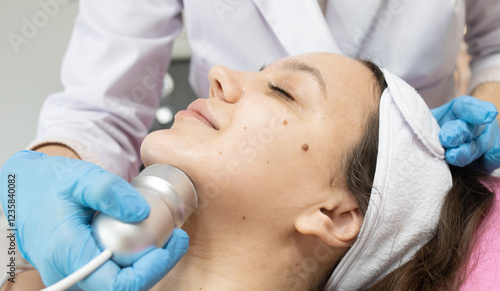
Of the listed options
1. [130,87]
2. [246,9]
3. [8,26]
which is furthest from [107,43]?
[8,26]

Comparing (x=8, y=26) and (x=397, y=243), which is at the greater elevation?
(x=8, y=26)

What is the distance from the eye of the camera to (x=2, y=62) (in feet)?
5.66

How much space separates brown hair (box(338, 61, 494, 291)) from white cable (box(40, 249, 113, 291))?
548 millimetres

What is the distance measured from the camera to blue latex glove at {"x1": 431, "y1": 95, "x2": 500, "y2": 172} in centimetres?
104

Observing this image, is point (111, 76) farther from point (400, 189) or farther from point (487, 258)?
point (487, 258)

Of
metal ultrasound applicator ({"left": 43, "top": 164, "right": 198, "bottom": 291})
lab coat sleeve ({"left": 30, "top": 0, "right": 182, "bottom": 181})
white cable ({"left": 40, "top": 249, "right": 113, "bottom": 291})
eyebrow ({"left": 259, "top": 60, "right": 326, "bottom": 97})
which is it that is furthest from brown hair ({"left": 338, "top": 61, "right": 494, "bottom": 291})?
lab coat sleeve ({"left": 30, "top": 0, "right": 182, "bottom": 181})

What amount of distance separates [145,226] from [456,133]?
0.72 metres

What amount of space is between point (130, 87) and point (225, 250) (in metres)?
0.74

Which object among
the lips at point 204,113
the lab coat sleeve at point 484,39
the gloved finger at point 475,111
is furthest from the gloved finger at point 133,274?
the lab coat sleeve at point 484,39

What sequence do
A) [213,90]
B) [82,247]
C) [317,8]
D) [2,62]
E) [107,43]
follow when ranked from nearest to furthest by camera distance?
1. [82,247]
2. [213,90]
3. [317,8]
4. [107,43]
5. [2,62]

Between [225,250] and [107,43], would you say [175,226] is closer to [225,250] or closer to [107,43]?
[225,250]

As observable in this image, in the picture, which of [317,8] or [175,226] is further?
[317,8]

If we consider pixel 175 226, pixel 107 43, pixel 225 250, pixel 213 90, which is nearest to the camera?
pixel 175 226

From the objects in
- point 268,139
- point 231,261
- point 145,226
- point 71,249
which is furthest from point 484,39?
point 71,249
